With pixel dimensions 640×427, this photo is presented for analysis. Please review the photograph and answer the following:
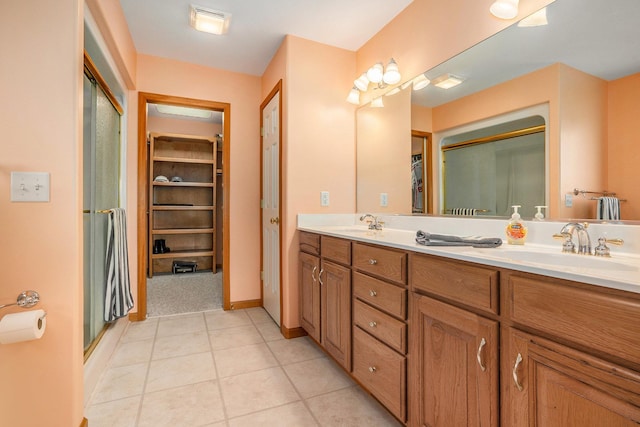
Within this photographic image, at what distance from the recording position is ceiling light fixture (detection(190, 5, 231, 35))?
2.19 m

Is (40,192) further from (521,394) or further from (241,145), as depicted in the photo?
(241,145)

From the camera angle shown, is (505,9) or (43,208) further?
(505,9)

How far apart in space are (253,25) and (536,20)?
1.84m

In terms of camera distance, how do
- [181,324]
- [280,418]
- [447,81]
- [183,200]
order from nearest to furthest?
[280,418] → [447,81] → [181,324] → [183,200]

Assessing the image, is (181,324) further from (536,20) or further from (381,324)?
(536,20)

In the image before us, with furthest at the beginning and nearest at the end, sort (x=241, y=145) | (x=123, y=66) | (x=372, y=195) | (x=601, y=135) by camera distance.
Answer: (x=241, y=145) → (x=372, y=195) → (x=123, y=66) → (x=601, y=135)

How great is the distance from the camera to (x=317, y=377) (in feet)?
6.24

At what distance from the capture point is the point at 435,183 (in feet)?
6.53

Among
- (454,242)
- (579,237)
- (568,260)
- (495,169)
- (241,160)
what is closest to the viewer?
(568,260)

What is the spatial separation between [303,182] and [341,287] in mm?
1001

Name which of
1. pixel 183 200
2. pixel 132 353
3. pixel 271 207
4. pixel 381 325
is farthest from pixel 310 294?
pixel 183 200

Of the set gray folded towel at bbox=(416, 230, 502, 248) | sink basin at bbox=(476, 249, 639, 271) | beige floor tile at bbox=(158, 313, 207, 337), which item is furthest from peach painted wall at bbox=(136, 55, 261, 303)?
sink basin at bbox=(476, 249, 639, 271)

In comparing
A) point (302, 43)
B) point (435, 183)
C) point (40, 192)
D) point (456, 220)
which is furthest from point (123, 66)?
point (456, 220)

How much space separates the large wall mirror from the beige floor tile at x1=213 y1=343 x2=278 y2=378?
154 cm
